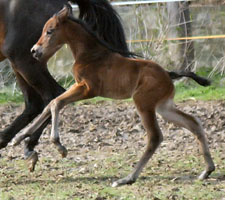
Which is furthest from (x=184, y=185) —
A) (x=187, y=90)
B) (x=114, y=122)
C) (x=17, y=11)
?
(x=187, y=90)

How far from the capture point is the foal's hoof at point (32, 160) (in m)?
6.47

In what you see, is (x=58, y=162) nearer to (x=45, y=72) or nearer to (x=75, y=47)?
(x=45, y=72)

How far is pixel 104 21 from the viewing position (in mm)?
6461

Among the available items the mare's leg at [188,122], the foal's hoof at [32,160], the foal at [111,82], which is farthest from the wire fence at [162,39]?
the mare's leg at [188,122]

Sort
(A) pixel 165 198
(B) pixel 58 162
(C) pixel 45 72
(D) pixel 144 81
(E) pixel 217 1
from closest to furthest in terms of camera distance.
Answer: (A) pixel 165 198, (D) pixel 144 81, (C) pixel 45 72, (B) pixel 58 162, (E) pixel 217 1

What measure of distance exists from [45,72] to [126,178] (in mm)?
1552

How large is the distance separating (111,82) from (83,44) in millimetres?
472

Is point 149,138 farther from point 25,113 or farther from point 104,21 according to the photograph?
point 25,113

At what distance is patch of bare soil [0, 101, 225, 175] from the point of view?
772 centimetres

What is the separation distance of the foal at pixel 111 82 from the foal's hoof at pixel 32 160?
28.8 inches

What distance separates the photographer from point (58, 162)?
23.4 ft

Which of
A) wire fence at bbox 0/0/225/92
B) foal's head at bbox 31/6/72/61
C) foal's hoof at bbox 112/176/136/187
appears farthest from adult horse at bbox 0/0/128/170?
wire fence at bbox 0/0/225/92

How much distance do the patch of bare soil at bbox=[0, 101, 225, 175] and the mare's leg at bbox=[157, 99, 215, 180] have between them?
107 centimetres

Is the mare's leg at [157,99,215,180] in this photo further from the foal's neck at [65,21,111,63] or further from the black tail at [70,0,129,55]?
the black tail at [70,0,129,55]
